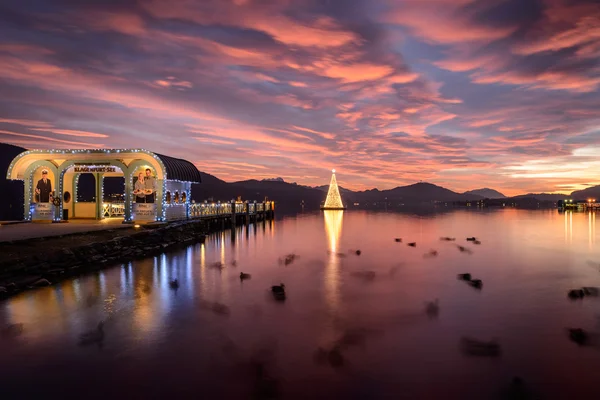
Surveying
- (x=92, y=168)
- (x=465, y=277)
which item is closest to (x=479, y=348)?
(x=465, y=277)

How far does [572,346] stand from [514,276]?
1261 cm

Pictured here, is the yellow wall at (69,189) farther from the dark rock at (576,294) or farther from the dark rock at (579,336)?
the dark rock at (579,336)

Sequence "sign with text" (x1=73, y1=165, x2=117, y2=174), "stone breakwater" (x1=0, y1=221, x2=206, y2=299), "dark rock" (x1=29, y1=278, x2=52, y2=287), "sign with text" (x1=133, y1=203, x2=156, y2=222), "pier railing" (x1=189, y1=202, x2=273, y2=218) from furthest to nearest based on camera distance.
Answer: "pier railing" (x1=189, y1=202, x2=273, y2=218) < "sign with text" (x1=73, y1=165, x2=117, y2=174) < "sign with text" (x1=133, y1=203, x2=156, y2=222) < "dark rock" (x1=29, y1=278, x2=52, y2=287) < "stone breakwater" (x1=0, y1=221, x2=206, y2=299)

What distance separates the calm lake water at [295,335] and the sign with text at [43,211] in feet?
50.6

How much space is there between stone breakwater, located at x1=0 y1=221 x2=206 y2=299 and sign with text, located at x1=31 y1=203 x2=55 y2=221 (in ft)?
30.8

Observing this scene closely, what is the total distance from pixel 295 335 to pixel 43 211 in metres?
29.4

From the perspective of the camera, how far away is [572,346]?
496 inches

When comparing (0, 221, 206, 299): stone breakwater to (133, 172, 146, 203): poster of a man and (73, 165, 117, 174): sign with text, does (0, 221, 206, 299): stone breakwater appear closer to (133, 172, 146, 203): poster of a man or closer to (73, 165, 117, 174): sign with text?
(133, 172, 146, 203): poster of a man

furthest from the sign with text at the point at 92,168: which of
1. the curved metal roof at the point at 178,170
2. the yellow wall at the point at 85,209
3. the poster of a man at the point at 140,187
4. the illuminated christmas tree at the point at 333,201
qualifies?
the illuminated christmas tree at the point at 333,201

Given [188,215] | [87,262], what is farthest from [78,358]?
[188,215]

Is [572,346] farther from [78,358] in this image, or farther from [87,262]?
[87,262]

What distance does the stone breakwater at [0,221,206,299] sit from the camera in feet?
58.0

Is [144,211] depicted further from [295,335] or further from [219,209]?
[295,335]

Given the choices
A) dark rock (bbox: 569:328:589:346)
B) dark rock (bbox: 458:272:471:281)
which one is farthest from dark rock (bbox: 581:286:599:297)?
dark rock (bbox: 569:328:589:346)
